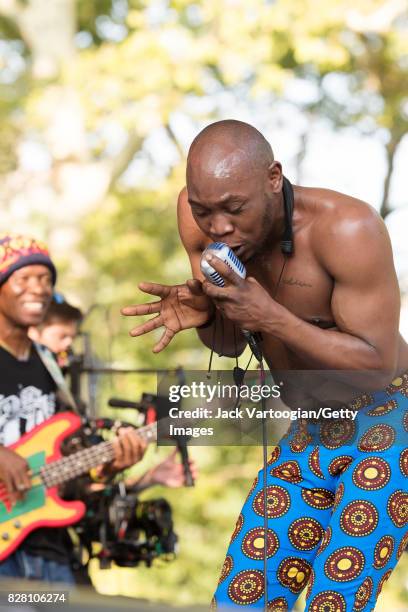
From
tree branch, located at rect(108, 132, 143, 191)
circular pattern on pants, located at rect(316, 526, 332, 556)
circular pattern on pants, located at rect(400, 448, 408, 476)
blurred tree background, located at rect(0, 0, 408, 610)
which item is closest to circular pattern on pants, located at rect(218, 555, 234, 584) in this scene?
circular pattern on pants, located at rect(316, 526, 332, 556)

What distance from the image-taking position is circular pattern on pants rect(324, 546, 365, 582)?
2172 millimetres

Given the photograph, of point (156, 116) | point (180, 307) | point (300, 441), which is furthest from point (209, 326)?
point (156, 116)

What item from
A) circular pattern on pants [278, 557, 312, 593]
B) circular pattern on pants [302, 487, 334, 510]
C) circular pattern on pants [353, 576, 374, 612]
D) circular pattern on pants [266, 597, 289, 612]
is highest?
circular pattern on pants [302, 487, 334, 510]

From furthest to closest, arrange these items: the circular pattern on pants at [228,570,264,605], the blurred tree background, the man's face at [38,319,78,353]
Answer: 1. the blurred tree background
2. the man's face at [38,319,78,353]
3. the circular pattern on pants at [228,570,264,605]

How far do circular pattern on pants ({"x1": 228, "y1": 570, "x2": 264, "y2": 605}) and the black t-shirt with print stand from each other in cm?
171

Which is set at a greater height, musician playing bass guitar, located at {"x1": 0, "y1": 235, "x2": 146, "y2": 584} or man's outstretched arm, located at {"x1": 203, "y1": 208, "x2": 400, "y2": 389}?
man's outstretched arm, located at {"x1": 203, "y1": 208, "x2": 400, "y2": 389}

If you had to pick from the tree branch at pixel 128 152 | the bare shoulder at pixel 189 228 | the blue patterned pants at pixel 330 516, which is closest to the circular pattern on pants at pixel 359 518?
the blue patterned pants at pixel 330 516

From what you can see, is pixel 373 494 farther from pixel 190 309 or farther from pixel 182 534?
pixel 182 534

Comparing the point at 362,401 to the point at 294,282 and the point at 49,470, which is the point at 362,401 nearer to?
the point at 294,282

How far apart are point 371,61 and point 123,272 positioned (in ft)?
10.1

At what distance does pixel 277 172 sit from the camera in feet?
7.25

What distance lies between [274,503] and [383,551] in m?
0.30

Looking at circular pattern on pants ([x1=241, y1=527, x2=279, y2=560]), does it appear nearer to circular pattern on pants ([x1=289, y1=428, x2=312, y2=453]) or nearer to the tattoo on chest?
circular pattern on pants ([x1=289, y1=428, x2=312, y2=453])

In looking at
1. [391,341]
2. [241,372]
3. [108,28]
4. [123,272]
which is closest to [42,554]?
[241,372]
